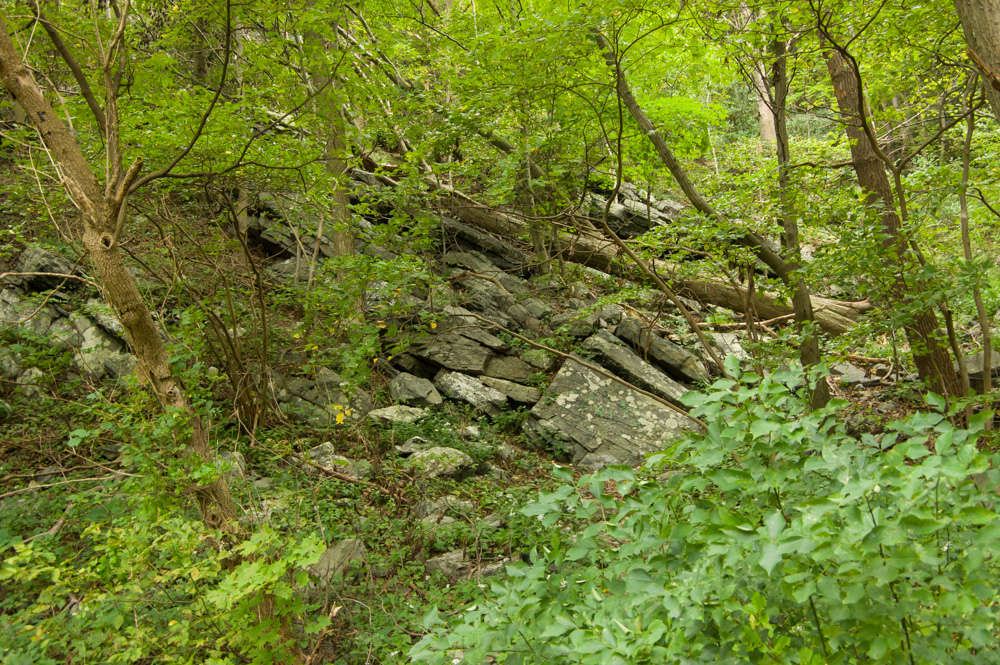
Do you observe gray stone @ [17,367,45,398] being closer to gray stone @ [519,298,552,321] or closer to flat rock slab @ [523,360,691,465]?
flat rock slab @ [523,360,691,465]

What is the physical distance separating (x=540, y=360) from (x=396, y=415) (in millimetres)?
2537

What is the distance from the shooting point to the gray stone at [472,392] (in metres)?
8.00

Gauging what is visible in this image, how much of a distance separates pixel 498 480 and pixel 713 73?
210 inches

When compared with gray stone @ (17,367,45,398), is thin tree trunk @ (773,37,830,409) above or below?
above

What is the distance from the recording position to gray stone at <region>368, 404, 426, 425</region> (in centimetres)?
712

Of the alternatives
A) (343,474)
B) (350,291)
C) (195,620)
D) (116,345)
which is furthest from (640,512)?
(116,345)

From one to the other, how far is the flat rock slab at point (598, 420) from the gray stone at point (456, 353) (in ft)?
3.67

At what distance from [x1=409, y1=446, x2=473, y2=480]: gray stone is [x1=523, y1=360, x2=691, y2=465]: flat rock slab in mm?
1546

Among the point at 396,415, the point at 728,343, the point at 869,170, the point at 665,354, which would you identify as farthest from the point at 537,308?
the point at 869,170

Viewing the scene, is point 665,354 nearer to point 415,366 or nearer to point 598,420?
point 598,420

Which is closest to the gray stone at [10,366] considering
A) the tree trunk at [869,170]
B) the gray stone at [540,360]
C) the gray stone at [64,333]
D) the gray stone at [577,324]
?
the gray stone at [64,333]

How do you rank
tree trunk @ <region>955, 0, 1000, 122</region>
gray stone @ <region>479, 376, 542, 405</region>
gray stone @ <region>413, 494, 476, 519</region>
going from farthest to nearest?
gray stone @ <region>479, 376, 542, 405</region> → gray stone @ <region>413, 494, 476, 519</region> → tree trunk @ <region>955, 0, 1000, 122</region>

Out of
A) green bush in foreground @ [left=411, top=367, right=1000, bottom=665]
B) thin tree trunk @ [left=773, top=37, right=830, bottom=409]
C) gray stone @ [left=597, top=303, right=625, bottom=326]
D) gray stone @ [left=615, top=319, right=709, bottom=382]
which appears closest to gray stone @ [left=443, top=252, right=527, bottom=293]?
gray stone @ [left=597, top=303, right=625, bottom=326]

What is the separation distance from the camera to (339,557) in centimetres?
468
